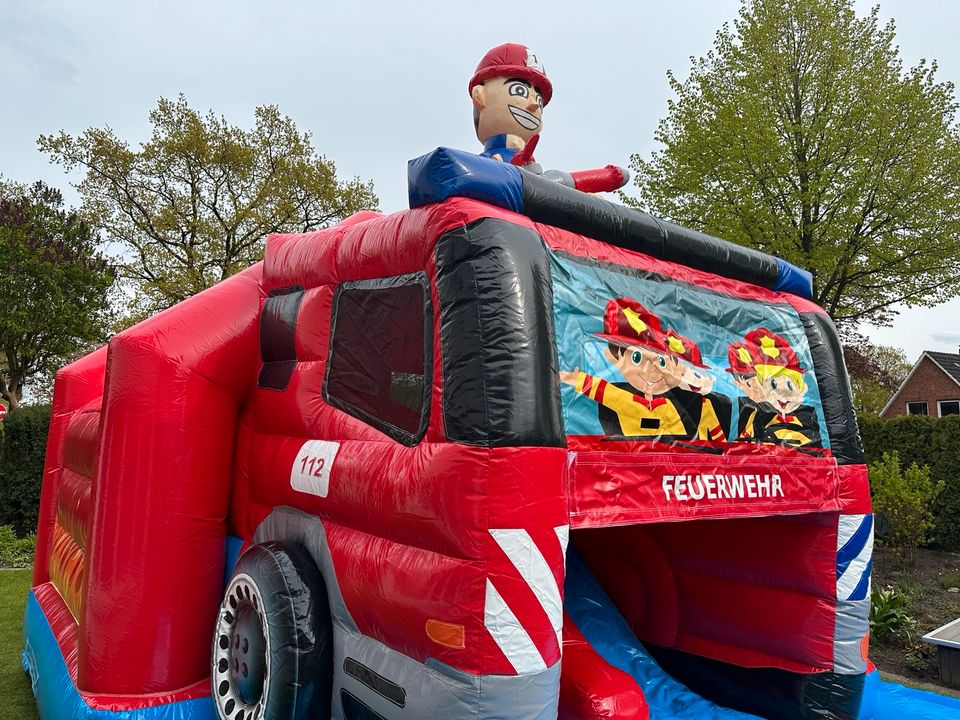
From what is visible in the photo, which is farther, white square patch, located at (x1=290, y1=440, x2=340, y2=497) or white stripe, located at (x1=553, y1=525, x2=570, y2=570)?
white square patch, located at (x1=290, y1=440, x2=340, y2=497)

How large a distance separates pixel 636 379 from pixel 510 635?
3.38 ft

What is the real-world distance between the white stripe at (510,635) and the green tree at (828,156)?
1115cm

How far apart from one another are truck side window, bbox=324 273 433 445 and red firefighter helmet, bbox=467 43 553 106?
178 centimetres

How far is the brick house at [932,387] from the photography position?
25.5m

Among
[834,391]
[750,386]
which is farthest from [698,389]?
[834,391]

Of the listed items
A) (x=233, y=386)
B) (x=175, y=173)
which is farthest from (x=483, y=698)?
(x=175, y=173)

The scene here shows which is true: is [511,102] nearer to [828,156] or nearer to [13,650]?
[13,650]

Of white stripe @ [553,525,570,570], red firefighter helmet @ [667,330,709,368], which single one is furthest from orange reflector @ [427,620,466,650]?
red firefighter helmet @ [667,330,709,368]

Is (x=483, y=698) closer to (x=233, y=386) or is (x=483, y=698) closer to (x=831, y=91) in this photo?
(x=233, y=386)

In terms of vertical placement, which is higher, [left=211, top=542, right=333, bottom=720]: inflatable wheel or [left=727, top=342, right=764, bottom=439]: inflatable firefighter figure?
[left=727, top=342, right=764, bottom=439]: inflatable firefighter figure

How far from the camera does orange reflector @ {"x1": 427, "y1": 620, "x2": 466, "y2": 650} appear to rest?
87.4 inches

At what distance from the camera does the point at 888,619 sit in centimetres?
610

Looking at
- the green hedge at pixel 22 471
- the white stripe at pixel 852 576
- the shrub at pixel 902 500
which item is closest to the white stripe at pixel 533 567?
the white stripe at pixel 852 576

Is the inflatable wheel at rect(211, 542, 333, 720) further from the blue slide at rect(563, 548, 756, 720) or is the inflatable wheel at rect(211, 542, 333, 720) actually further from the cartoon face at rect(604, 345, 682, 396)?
the blue slide at rect(563, 548, 756, 720)
